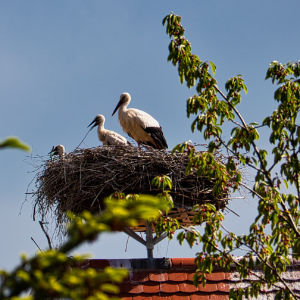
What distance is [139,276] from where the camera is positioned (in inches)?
219

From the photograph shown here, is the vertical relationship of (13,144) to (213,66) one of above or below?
below

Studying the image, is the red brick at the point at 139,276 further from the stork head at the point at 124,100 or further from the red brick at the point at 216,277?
the stork head at the point at 124,100

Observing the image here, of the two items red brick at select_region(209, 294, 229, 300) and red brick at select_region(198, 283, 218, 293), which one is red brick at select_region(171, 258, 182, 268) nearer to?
red brick at select_region(198, 283, 218, 293)

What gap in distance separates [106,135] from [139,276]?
13.0 feet

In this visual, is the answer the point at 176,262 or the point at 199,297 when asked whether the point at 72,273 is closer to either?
the point at 199,297

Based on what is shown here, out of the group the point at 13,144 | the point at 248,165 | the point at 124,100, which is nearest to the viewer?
the point at 13,144

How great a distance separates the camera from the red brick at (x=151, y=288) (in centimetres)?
544

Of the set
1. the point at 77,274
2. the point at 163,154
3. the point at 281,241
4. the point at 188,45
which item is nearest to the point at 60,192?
the point at 163,154

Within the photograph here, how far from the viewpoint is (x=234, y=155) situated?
4.55 metres

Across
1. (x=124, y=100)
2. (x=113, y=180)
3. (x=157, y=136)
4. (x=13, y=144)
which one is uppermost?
(x=124, y=100)

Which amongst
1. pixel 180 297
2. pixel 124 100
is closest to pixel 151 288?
pixel 180 297

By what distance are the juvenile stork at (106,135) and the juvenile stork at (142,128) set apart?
363 mm

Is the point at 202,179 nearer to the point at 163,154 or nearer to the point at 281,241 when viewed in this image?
the point at 163,154

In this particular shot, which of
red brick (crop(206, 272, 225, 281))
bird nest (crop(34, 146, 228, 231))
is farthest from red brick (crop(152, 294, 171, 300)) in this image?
bird nest (crop(34, 146, 228, 231))
